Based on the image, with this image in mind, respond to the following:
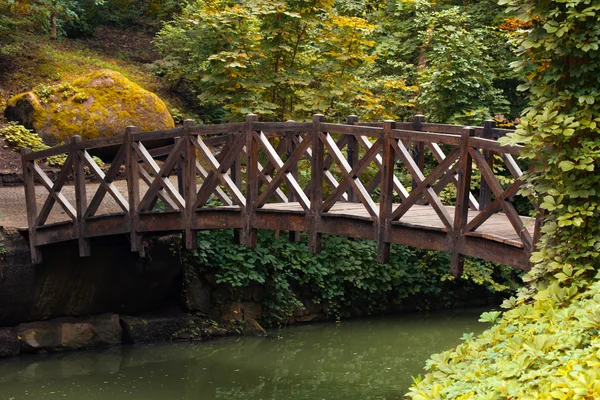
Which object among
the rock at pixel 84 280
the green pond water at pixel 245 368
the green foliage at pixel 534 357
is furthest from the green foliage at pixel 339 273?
the green foliage at pixel 534 357

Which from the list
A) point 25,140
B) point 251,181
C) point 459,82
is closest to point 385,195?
point 251,181

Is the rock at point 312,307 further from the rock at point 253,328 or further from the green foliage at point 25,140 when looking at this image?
the green foliage at point 25,140

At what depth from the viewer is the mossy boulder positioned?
13625 millimetres

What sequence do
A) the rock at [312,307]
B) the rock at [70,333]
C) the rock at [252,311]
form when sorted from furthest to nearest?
1. the rock at [312,307]
2. the rock at [252,311]
3. the rock at [70,333]

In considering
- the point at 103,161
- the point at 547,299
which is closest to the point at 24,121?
the point at 103,161

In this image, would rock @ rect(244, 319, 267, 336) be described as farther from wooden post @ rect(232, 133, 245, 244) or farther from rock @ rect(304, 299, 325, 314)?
wooden post @ rect(232, 133, 245, 244)

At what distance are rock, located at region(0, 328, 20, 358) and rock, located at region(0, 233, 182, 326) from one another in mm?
120

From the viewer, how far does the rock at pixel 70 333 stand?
10.5m

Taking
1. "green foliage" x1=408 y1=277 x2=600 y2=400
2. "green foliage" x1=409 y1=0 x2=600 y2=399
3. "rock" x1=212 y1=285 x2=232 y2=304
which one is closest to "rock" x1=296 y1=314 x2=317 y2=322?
"rock" x1=212 y1=285 x2=232 y2=304

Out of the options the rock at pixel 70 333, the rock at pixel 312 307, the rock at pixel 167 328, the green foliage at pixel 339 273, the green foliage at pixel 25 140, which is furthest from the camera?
the green foliage at pixel 25 140

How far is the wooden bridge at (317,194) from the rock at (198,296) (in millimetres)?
2069

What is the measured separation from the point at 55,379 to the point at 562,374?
287 inches

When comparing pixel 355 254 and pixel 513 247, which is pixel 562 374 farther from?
pixel 355 254

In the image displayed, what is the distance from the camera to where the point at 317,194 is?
8438 mm
